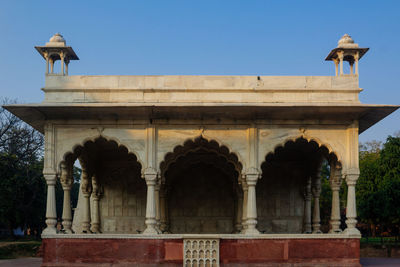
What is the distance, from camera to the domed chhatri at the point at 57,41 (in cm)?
1697

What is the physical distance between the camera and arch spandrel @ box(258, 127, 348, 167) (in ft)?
54.0

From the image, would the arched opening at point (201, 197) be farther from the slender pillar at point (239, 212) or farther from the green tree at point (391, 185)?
the green tree at point (391, 185)

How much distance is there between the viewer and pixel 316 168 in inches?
824

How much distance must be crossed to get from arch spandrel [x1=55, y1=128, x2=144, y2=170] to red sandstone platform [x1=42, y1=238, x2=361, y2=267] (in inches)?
102

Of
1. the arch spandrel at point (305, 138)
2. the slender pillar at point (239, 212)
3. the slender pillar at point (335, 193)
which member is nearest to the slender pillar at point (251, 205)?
the arch spandrel at point (305, 138)

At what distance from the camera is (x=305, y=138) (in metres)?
16.6

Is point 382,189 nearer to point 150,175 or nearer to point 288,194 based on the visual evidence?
point 288,194

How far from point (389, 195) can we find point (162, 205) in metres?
14.6

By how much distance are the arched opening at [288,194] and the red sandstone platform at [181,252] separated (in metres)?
5.17

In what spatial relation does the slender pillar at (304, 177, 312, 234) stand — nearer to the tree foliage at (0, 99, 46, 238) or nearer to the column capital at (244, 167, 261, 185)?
the column capital at (244, 167, 261, 185)

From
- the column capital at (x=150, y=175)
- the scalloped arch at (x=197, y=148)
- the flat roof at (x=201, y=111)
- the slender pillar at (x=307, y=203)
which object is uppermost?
the flat roof at (x=201, y=111)

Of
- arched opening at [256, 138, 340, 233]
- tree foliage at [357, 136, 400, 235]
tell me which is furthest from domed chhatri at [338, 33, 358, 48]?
tree foliage at [357, 136, 400, 235]

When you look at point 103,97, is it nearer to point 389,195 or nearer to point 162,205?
point 162,205

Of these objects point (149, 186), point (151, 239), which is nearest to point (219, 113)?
point (149, 186)
